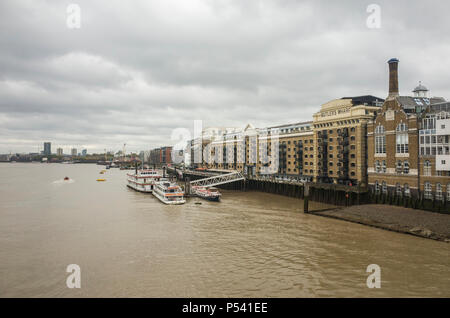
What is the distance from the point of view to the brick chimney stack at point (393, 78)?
54.2 meters

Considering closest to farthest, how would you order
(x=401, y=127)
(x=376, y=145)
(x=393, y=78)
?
(x=401, y=127), (x=393, y=78), (x=376, y=145)

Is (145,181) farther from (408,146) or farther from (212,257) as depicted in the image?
(408,146)

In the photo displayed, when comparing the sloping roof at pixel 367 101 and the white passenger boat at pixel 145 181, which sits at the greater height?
the sloping roof at pixel 367 101

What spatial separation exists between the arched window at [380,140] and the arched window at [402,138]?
9.26 ft

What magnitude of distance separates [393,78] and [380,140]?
36.6ft

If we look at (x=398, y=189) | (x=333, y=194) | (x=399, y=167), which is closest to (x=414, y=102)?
(x=399, y=167)

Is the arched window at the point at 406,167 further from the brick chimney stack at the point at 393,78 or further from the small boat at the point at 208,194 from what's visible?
the small boat at the point at 208,194

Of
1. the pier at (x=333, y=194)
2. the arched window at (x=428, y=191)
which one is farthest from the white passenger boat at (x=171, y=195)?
the arched window at (x=428, y=191)

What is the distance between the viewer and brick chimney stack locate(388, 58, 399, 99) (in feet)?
178

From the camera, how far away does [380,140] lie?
184 feet

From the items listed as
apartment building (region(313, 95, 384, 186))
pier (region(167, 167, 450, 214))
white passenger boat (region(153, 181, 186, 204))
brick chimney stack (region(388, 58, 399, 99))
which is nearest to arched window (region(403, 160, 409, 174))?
pier (region(167, 167, 450, 214))

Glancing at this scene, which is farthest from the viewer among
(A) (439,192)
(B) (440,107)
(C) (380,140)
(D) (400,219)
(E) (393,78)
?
(C) (380,140)

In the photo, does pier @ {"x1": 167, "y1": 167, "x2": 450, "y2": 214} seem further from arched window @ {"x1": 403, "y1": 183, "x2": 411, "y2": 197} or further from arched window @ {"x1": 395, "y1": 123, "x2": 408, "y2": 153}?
arched window @ {"x1": 395, "y1": 123, "x2": 408, "y2": 153}

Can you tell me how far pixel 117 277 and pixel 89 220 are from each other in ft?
77.9
